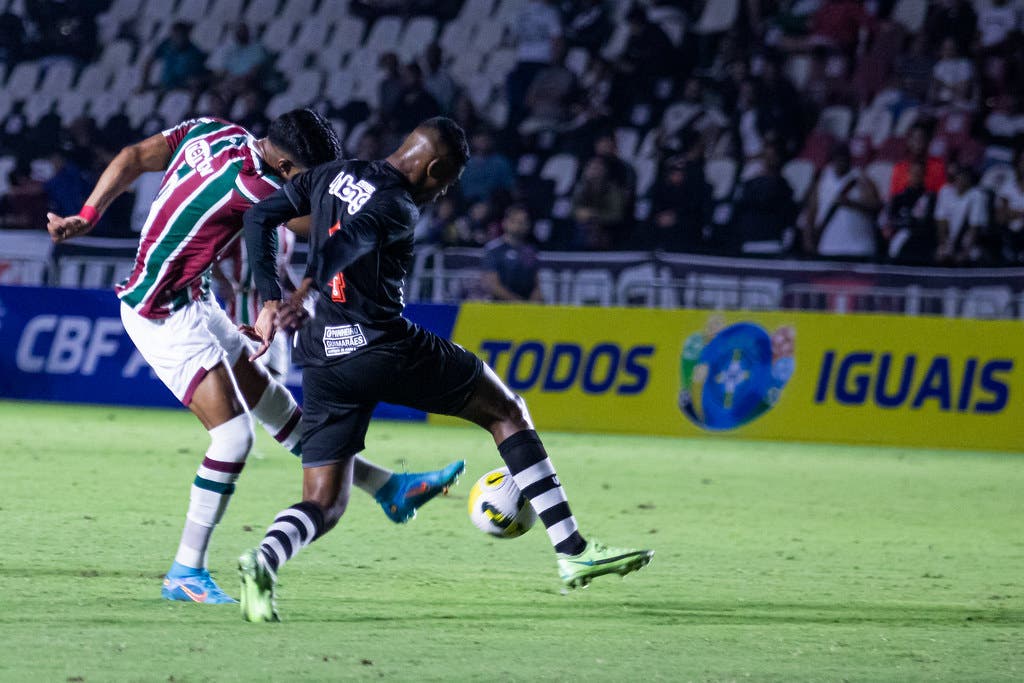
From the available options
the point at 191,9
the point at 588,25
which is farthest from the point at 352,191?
the point at 191,9

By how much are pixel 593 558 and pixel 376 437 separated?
7.18 m

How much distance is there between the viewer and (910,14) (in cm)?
1875

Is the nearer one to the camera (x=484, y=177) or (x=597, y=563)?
(x=597, y=563)

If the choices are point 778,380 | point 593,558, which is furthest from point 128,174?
point 778,380

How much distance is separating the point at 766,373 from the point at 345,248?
8714 millimetres

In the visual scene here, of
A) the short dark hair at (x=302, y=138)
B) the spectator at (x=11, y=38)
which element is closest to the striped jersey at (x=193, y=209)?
the short dark hair at (x=302, y=138)

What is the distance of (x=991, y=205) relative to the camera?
15.3 metres

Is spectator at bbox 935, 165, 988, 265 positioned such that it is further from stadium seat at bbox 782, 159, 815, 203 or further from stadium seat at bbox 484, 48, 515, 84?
stadium seat at bbox 484, 48, 515, 84

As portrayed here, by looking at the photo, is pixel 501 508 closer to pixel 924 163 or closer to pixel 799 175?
pixel 924 163

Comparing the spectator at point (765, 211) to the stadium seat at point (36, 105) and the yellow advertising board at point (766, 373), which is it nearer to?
the yellow advertising board at point (766, 373)

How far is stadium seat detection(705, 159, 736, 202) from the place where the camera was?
1698 centimetres

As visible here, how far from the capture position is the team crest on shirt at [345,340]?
546 cm

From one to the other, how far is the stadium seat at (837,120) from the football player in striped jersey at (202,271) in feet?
40.6

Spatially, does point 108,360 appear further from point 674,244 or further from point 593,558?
point 593,558
